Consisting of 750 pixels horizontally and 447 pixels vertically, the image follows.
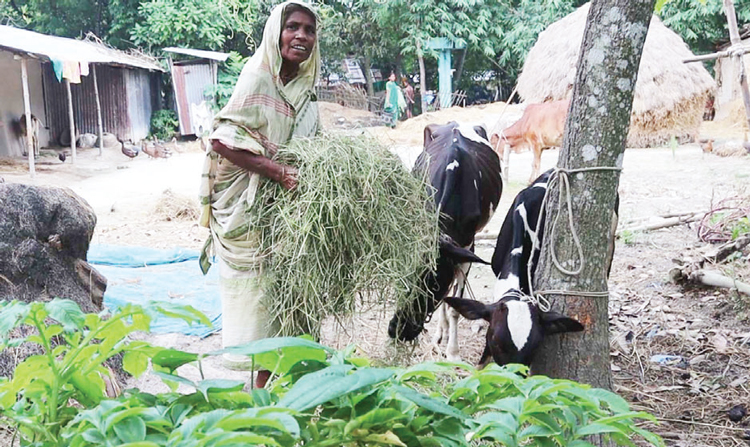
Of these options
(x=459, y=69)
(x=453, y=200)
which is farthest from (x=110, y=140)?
(x=453, y=200)

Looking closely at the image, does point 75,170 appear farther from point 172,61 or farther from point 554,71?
point 554,71

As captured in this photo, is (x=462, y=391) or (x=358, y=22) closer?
(x=462, y=391)

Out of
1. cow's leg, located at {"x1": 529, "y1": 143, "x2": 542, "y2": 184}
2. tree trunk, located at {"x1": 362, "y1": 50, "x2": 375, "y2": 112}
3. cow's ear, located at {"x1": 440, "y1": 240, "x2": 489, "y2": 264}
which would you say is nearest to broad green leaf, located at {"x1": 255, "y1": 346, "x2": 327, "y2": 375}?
cow's ear, located at {"x1": 440, "y1": 240, "x2": 489, "y2": 264}

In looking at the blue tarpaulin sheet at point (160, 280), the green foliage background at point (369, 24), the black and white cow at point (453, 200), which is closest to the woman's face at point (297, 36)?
the black and white cow at point (453, 200)

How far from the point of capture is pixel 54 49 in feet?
48.3

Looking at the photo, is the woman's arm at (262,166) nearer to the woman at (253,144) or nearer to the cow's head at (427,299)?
the woman at (253,144)

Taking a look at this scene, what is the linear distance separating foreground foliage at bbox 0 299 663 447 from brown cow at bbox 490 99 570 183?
11.8 m

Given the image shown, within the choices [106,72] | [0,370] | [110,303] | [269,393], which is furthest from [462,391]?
[106,72]

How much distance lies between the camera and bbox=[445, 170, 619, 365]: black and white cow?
309 cm

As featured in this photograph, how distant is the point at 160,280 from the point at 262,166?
157 inches

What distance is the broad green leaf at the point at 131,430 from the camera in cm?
95

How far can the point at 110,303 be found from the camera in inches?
221

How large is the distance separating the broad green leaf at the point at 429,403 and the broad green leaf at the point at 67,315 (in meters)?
0.54

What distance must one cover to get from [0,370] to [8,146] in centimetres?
1504
